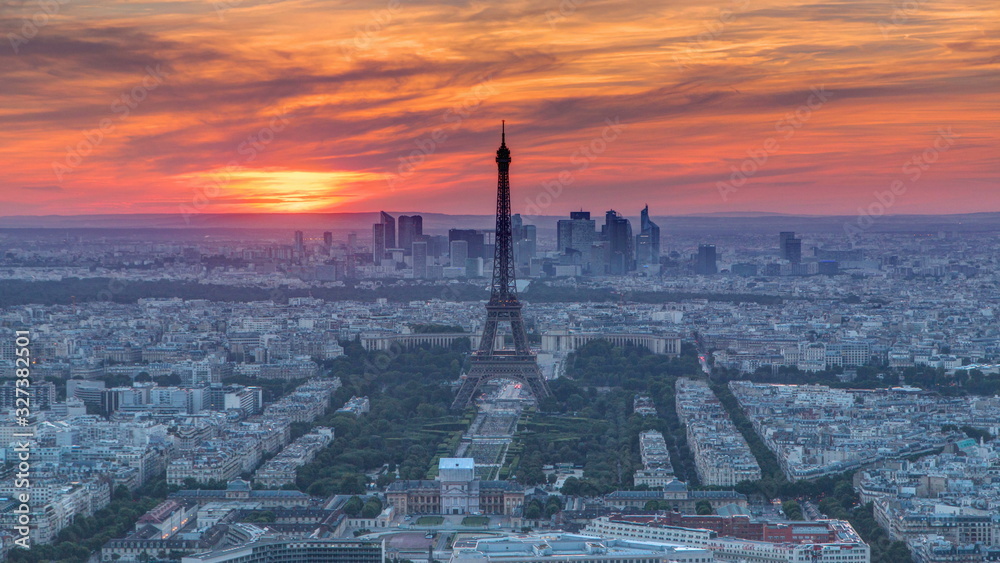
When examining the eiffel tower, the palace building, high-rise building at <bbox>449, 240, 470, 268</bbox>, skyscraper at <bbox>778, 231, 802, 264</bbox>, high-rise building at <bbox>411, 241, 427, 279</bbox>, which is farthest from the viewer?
skyscraper at <bbox>778, 231, 802, 264</bbox>

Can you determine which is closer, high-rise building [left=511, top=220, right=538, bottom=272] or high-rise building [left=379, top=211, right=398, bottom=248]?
high-rise building [left=511, top=220, right=538, bottom=272]

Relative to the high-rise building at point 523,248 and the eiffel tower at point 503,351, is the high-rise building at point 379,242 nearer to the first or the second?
the high-rise building at point 523,248

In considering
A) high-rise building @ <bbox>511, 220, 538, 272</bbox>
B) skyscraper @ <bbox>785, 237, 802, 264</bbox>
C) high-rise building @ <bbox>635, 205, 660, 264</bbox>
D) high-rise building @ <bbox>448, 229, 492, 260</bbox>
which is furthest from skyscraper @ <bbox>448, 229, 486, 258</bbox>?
skyscraper @ <bbox>785, 237, 802, 264</bbox>

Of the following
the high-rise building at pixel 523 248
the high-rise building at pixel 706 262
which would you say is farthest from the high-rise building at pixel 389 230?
the high-rise building at pixel 706 262

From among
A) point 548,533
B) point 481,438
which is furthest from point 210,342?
point 548,533

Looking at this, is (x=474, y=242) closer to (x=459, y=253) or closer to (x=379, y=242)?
(x=459, y=253)

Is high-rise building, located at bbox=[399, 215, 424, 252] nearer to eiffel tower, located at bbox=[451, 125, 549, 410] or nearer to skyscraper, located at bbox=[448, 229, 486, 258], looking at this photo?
skyscraper, located at bbox=[448, 229, 486, 258]

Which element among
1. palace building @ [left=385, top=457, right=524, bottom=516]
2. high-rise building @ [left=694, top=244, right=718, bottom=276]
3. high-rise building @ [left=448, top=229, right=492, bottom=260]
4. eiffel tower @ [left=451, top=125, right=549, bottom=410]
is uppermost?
high-rise building @ [left=448, top=229, right=492, bottom=260]
